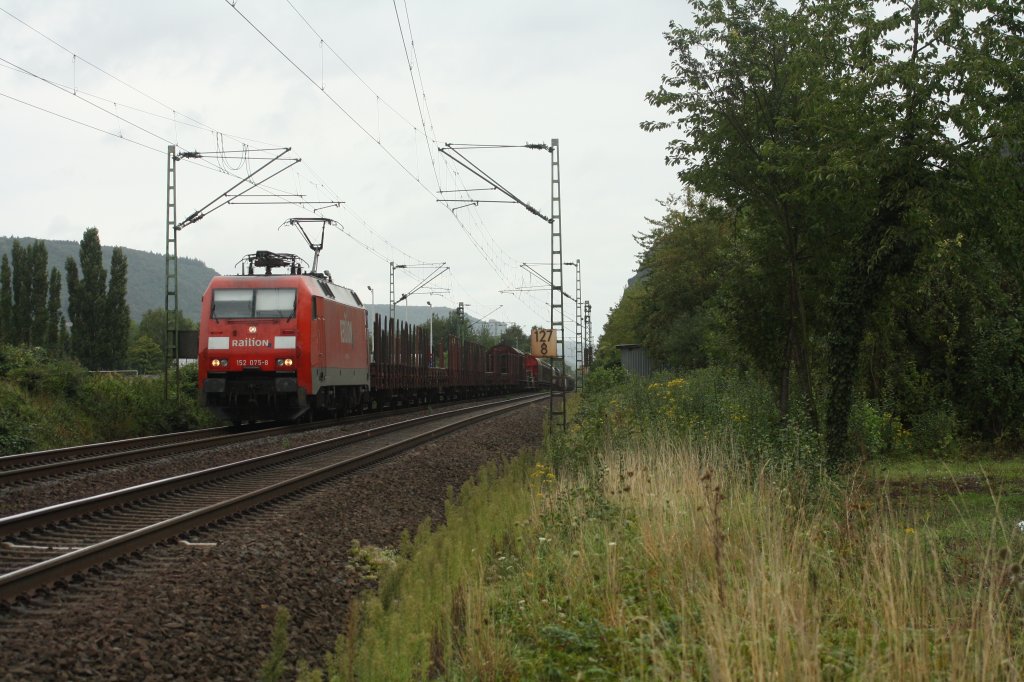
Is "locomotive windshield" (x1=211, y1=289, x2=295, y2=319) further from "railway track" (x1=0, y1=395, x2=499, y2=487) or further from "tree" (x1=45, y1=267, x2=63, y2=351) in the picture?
"tree" (x1=45, y1=267, x2=63, y2=351)

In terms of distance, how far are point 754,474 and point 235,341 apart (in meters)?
14.8

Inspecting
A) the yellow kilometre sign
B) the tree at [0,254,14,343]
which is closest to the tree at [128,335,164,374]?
the tree at [0,254,14,343]

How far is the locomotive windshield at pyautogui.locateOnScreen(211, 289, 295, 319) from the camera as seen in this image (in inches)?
843

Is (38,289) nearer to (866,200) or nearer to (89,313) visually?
(89,313)

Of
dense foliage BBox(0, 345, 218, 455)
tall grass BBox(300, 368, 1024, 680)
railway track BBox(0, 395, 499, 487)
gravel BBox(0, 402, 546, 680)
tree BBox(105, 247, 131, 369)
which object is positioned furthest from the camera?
tree BBox(105, 247, 131, 369)

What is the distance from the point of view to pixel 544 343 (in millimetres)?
22281

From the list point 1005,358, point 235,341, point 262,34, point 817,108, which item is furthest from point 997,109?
point 235,341

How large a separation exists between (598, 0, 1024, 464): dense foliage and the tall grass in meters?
A: 4.32

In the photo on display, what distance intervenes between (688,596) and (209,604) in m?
3.08

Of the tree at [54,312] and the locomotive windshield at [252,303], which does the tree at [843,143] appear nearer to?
the locomotive windshield at [252,303]

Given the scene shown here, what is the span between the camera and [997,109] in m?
9.74

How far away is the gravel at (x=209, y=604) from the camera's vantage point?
5.11 metres

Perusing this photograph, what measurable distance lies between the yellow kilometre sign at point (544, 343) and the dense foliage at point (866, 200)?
3973 mm

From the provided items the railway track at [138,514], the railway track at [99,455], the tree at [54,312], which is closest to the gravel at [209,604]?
the railway track at [138,514]
